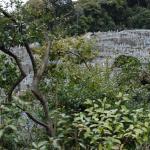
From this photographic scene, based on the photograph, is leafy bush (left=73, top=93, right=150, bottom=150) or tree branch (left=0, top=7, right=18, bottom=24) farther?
tree branch (left=0, top=7, right=18, bottom=24)

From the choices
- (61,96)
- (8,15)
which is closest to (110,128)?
(8,15)

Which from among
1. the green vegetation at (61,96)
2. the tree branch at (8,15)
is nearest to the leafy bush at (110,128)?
the green vegetation at (61,96)

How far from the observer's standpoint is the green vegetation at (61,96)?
9.78 feet

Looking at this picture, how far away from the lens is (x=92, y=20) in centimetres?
2931

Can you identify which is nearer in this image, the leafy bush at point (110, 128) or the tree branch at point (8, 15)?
the leafy bush at point (110, 128)

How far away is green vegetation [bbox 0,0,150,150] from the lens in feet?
9.78

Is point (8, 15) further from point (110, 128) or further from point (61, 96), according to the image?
point (61, 96)

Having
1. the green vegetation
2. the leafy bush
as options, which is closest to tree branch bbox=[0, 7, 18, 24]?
the green vegetation

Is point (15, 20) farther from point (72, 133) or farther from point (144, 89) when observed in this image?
point (144, 89)

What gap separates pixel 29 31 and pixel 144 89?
12.8ft

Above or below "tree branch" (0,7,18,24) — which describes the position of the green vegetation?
below

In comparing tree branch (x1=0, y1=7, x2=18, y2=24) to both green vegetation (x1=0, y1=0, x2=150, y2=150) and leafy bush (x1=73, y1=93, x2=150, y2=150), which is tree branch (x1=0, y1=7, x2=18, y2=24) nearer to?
green vegetation (x1=0, y1=0, x2=150, y2=150)

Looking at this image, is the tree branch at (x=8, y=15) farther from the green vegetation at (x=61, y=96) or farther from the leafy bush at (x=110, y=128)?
the leafy bush at (x=110, y=128)

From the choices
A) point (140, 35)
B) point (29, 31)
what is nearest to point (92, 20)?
point (140, 35)
